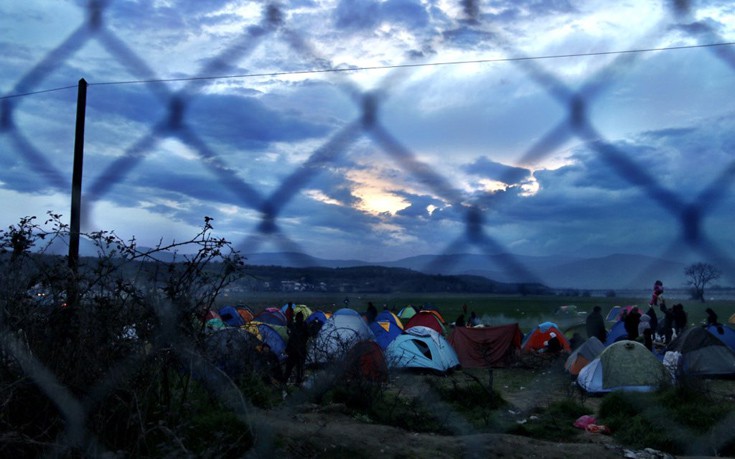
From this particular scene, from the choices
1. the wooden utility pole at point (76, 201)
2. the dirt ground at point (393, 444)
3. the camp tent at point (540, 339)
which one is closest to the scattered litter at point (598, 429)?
the dirt ground at point (393, 444)

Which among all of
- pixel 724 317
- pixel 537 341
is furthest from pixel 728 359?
pixel 724 317

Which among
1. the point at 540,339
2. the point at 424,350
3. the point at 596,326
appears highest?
the point at 596,326

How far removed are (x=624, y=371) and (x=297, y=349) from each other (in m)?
5.80

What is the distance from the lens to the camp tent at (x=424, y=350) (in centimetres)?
1510

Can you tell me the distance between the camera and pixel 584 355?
46.5 ft

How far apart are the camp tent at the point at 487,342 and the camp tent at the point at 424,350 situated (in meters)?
1.15

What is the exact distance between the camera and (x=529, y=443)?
264 inches

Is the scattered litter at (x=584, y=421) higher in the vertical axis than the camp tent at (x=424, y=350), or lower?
lower

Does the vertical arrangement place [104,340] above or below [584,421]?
above

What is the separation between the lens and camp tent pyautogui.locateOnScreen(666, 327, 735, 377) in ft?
43.6

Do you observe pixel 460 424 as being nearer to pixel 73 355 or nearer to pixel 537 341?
pixel 73 355

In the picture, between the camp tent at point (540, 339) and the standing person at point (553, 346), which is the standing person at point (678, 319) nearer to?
the camp tent at point (540, 339)

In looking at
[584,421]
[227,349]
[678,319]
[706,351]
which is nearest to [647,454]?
[584,421]

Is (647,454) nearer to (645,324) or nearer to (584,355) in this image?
(584,355)
